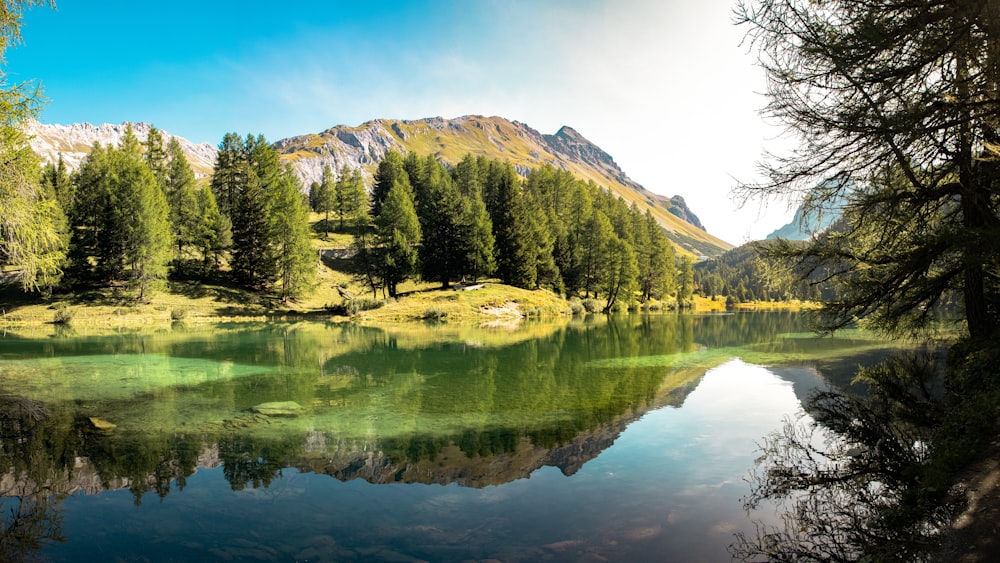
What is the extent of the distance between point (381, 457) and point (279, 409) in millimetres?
5803

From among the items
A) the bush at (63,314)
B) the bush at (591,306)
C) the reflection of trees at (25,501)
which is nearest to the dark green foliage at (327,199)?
the bush at (63,314)

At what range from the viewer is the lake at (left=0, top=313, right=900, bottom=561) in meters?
7.28

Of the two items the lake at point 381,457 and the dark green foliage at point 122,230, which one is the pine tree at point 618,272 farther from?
the dark green foliage at point 122,230

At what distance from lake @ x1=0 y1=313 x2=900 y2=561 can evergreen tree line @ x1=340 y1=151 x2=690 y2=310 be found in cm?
4219

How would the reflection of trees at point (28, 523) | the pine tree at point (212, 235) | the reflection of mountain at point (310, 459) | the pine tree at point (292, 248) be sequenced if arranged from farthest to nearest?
the pine tree at point (212, 235), the pine tree at point (292, 248), the reflection of mountain at point (310, 459), the reflection of trees at point (28, 523)

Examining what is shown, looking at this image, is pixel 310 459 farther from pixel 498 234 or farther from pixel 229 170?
pixel 229 170

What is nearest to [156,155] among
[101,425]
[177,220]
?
[177,220]

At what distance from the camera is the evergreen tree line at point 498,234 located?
215 feet

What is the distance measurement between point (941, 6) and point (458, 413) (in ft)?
47.1

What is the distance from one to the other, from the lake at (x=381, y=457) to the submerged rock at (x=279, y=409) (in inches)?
3.5

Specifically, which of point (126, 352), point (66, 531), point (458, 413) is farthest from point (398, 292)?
point (66, 531)

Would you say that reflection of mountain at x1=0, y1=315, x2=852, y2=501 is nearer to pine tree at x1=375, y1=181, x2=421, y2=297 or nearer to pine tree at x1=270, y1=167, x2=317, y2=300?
pine tree at x1=270, y1=167, x2=317, y2=300

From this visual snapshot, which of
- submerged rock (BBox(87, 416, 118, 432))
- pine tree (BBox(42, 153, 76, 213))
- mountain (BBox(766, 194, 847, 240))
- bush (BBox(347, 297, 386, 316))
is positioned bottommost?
submerged rock (BBox(87, 416, 118, 432))

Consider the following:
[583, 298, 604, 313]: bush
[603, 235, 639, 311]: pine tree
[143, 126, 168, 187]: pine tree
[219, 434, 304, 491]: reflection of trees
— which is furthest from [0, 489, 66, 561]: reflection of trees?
→ [603, 235, 639, 311]: pine tree
